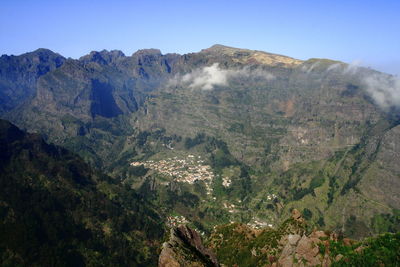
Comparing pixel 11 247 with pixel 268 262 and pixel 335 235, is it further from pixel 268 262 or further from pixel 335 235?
pixel 335 235

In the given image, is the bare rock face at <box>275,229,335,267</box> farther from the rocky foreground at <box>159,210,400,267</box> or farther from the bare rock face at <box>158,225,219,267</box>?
the bare rock face at <box>158,225,219,267</box>

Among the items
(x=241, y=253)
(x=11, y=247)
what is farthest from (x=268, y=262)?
(x=11, y=247)

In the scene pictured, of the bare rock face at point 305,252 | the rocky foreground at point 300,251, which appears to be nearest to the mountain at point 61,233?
the rocky foreground at point 300,251

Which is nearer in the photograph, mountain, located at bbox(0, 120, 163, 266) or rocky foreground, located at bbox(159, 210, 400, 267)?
rocky foreground, located at bbox(159, 210, 400, 267)

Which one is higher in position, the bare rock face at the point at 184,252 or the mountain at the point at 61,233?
the bare rock face at the point at 184,252

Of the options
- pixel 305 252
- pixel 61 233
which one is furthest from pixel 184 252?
pixel 61 233

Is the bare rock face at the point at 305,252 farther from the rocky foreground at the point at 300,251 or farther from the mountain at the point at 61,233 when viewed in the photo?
the mountain at the point at 61,233

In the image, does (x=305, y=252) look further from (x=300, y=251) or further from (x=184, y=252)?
(x=184, y=252)

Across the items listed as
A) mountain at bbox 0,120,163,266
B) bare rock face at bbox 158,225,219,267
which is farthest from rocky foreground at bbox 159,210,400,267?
mountain at bbox 0,120,163,266

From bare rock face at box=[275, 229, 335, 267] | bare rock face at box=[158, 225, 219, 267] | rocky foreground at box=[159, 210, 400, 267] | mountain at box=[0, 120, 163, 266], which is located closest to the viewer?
bare rock face at box=[158, 225, 219, 267]
